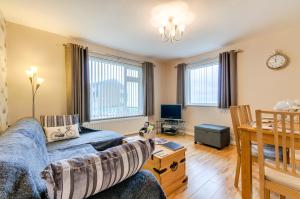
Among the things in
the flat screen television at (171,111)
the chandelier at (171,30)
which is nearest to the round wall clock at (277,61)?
the chandelier at (171,30)

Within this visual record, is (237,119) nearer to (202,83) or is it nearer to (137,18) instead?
(137,18)

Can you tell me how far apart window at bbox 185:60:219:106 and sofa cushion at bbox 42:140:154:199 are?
12.2 ft

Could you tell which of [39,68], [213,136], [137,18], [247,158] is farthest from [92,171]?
[213,136]

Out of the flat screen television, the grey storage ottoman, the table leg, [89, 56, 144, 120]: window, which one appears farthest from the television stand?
the table leg

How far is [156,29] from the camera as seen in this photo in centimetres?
279

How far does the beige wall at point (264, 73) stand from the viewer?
2.82 metres

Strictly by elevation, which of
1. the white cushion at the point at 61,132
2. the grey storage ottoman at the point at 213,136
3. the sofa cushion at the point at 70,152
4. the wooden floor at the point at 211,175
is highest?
the white cushion at the point at 61,132

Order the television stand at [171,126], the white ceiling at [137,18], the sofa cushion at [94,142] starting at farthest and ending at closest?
the television stand at [171,126]
the sofa cushion at [94,142]
the white ceiling at [137,18]

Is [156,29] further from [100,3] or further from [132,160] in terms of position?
[132,160]

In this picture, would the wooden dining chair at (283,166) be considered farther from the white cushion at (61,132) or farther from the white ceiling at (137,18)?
the white cushion at (61,132)

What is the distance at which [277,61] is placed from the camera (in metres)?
2.98

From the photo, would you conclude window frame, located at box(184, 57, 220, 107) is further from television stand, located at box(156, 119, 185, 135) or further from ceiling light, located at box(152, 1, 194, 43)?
ceiling light, located at box(152, 1, 194, 43)

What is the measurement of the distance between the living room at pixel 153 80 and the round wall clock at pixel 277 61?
2 cm

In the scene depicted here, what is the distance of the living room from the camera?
1.78 m
